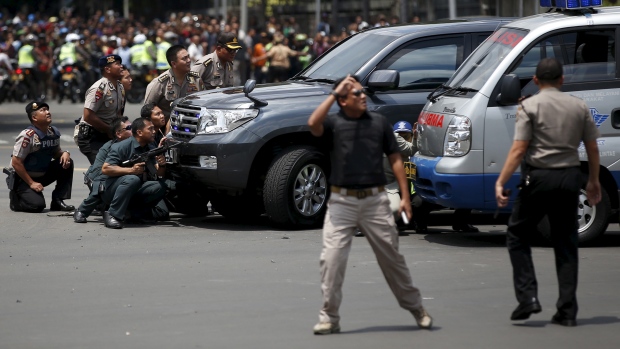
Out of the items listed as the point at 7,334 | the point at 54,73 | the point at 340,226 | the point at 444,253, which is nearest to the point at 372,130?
the point at 340,226

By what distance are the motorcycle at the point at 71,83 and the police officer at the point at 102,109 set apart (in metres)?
19.0

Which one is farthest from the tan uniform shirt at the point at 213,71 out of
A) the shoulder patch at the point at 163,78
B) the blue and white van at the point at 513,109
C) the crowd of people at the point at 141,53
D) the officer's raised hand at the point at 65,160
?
the crowd of people at the point at 141,53

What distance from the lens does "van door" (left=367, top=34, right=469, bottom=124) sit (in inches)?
429

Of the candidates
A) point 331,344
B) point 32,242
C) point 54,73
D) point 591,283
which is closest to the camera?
point 331,344

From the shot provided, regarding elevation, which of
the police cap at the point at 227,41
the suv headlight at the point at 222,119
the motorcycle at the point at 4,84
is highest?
the police cap at the point at 227,41

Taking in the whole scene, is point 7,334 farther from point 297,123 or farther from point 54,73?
point 54,73

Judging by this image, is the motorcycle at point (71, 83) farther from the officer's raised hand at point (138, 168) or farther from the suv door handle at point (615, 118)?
the suv door handle at point (615, 118)

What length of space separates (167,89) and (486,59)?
375cm

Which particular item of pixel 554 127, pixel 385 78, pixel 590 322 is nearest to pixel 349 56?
pixel 385 78

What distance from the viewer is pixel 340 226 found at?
21.8 ft

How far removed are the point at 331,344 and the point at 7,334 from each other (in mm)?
1928

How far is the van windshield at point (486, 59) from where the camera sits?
9.71 meters

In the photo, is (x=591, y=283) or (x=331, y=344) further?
(x=591, y=283)

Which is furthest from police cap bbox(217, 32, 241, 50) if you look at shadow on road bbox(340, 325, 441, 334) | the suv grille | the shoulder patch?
shadow on road bbox(340, 325, 441, 334)
